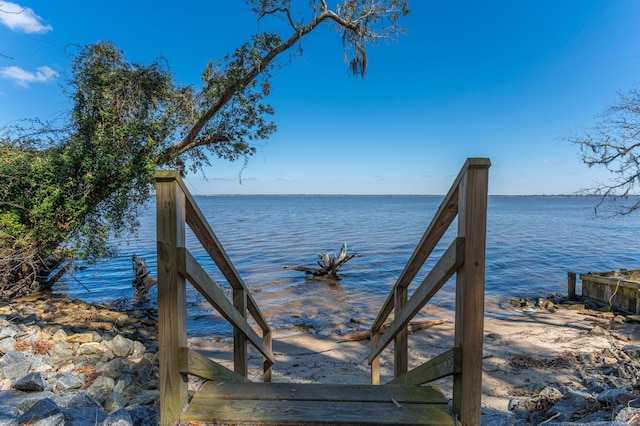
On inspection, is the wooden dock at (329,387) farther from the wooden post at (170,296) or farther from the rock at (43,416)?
the rock at (43,416)

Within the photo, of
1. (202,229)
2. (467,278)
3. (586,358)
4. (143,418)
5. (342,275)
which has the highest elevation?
(202,229)

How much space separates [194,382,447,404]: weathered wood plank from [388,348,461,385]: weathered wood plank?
10cm

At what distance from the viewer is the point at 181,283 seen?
72.2 inches

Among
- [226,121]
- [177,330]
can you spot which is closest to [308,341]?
[226,121]

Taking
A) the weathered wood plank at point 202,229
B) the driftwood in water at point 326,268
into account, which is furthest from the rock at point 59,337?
the driftwood in water at point 326,268

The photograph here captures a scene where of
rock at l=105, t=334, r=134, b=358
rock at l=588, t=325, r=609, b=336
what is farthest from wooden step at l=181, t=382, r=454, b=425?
rock at l=588, t=325, r=609, b=336

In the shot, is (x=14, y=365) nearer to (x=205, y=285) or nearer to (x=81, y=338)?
(x=81, y=338)

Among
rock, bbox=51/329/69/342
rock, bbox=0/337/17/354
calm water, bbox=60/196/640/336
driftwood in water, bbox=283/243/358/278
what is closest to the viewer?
rock, bbox=0/337/17/354

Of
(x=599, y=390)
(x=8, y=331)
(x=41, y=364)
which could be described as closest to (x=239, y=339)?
(x=41, y=364)

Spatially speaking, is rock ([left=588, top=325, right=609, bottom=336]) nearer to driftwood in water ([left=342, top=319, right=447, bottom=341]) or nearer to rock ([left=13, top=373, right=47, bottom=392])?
driftwood in water ([left=342, top=319, right=447, bottom=341])

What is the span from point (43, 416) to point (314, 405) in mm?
1680

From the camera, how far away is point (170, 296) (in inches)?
70.8

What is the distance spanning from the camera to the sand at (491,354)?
514 cm

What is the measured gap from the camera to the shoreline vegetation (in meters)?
2.74
